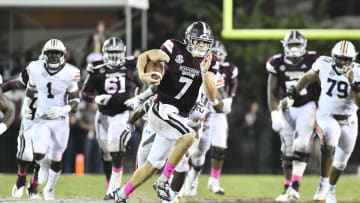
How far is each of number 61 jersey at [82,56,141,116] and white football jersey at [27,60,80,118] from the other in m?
0.29

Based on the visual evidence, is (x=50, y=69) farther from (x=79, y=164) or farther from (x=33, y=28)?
(x=33, y=28)

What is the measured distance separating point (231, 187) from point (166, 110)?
539 centimetres

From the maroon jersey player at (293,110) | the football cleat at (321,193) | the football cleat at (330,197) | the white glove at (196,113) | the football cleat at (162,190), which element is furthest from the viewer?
the maroon jersey player at (293,110)

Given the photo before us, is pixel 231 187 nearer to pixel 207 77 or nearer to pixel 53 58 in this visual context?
pixel 53 58

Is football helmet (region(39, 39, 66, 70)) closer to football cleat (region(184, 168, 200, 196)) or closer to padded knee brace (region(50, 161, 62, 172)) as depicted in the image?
padded knee brace (region(50, 161, 62, 172))

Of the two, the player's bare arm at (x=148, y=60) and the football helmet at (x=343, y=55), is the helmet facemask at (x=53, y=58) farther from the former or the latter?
the football helmet at (x=343, y=55)

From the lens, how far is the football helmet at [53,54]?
1006cm

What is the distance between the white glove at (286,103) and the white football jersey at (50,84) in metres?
2.64

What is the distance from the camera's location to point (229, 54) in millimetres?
17078

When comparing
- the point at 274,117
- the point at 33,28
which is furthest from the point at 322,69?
the point at 33,28

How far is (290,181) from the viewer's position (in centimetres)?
1059

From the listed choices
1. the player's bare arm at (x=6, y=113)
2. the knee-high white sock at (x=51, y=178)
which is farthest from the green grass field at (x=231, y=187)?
the player's bare arm at (x=6, y=113)

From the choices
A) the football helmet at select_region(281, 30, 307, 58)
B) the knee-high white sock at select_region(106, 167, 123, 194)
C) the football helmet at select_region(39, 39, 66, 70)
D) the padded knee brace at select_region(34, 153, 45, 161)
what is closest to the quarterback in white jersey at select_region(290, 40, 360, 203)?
the football helmet at select_region(281, 30, 307, 58)

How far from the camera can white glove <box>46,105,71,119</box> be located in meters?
10.1
